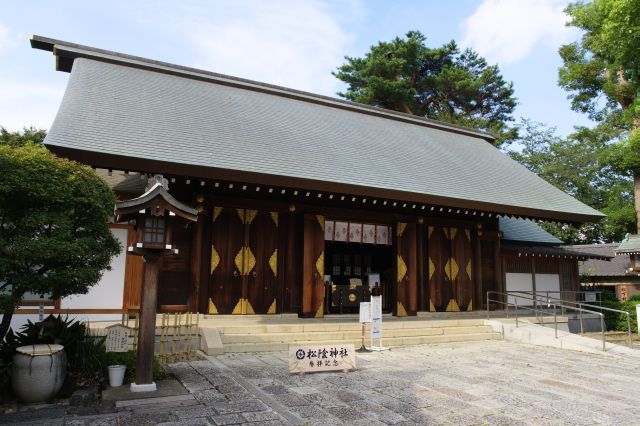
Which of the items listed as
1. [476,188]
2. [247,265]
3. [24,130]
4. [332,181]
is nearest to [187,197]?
[247,265]

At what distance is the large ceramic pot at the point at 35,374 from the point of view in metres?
4.76

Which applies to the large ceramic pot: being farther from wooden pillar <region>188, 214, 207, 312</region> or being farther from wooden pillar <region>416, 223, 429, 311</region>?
wooden pillar <region>416, 223, 429, 311</region>

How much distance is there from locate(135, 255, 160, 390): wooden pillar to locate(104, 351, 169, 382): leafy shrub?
40 centimetres

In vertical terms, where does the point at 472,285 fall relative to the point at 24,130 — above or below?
below

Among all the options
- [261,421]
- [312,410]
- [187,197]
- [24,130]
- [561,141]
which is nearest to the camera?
[261,421]

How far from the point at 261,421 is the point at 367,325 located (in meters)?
5.80

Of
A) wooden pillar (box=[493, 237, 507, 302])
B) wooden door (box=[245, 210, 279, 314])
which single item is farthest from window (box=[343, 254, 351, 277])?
wooden door (box=[245, 210, 279, 314])

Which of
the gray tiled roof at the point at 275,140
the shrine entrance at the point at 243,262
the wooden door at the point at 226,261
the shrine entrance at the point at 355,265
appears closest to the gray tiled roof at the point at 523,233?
the gray tiled roof at the point at 275,140

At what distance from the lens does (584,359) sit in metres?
8.30

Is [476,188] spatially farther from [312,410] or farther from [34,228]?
[34,228]

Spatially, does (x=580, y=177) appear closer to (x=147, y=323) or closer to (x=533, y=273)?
(x=533, y=273)

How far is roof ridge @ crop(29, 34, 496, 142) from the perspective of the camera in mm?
12383

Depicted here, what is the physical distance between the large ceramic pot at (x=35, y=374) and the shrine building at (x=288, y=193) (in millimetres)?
3781

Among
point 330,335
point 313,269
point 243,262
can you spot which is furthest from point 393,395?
point 243,262
